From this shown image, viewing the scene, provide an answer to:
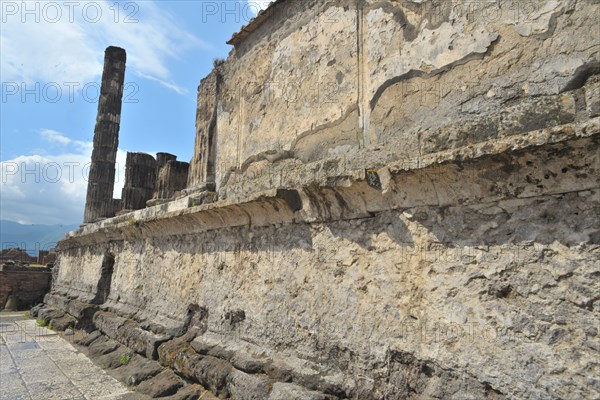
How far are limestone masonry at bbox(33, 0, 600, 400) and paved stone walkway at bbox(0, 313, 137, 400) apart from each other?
38 cm

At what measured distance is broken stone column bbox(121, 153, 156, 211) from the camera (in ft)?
31.2

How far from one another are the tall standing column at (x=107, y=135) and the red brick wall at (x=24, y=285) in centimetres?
344

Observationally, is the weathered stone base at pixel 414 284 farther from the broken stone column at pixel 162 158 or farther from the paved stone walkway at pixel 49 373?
the broken stone column at pixel 162 158

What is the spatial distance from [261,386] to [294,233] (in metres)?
1.10

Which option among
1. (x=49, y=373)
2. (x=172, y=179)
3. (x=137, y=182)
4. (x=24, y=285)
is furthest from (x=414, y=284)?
(x=24, y=285)

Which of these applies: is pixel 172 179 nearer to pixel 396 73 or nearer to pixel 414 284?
pixel 396 73

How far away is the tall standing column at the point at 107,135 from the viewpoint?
38.5 feet

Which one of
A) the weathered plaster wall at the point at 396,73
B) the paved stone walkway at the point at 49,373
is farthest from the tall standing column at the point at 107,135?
the weathered plaster wall at the point at 396,73

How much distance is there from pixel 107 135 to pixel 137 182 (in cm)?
346

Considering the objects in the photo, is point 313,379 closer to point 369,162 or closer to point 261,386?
point 261,386

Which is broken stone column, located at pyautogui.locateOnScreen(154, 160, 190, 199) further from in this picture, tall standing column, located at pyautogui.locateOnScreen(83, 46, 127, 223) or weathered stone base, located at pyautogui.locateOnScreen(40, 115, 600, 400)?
tall standing column, located at pyautogui.locateOnScreen(83, 46, 127, 223)

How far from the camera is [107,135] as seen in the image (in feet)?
39.9

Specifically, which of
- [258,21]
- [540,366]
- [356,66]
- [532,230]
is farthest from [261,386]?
[258,21]

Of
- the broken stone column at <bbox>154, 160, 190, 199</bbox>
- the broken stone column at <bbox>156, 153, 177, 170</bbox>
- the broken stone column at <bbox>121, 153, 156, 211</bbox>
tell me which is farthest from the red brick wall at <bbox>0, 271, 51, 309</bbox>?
the broken stone column at <bbox>154, 160, 190, 199</bbox>
